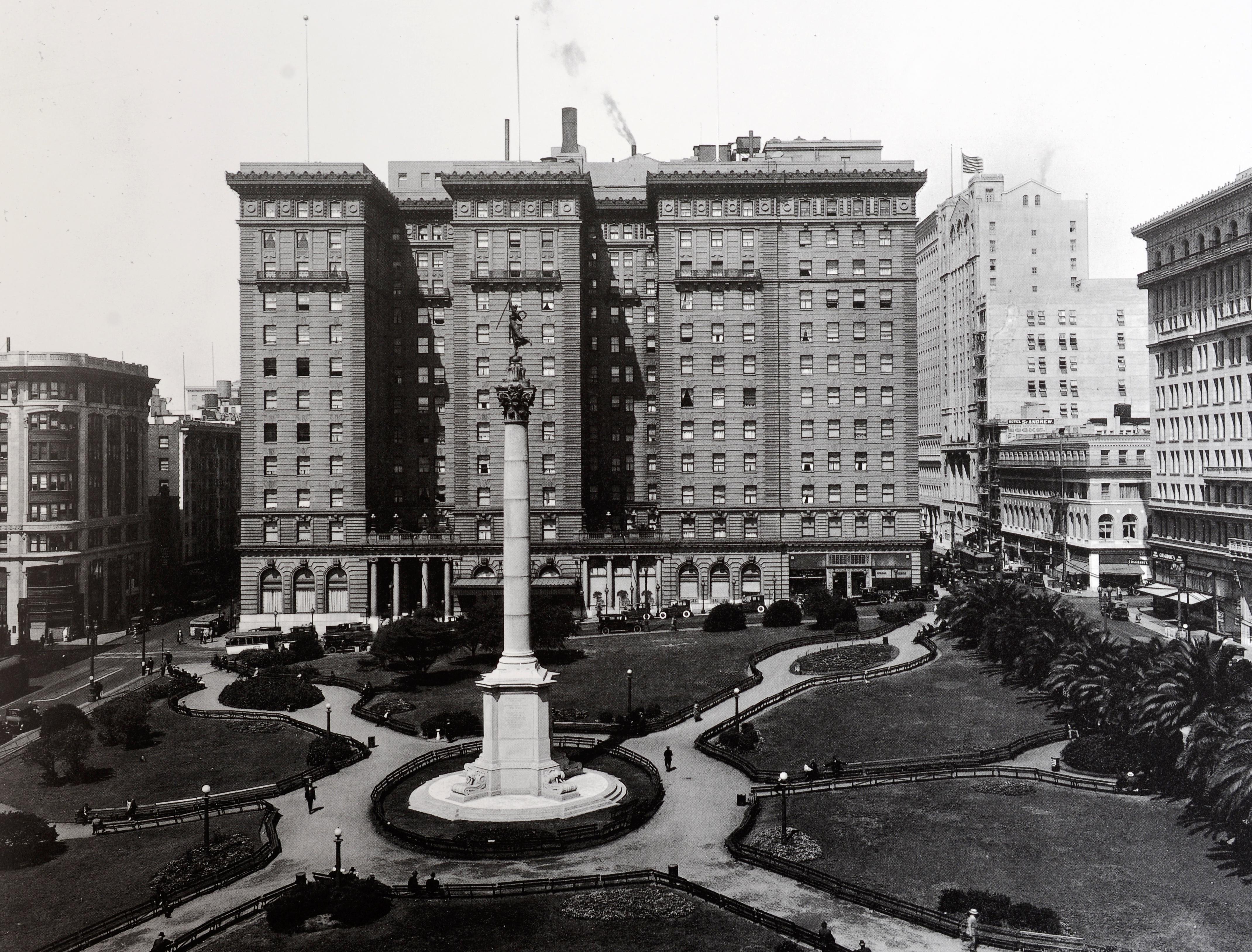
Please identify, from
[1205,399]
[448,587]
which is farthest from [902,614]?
[448,587]

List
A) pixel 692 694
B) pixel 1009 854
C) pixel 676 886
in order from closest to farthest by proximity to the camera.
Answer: pixel 676 886
pixel 1009 854
pixel 692 694

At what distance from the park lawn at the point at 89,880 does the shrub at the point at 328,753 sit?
5.51 m

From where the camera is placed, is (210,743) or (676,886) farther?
(210,743)

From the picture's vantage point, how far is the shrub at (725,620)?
74.7 metres

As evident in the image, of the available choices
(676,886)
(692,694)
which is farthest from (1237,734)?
(692,694)

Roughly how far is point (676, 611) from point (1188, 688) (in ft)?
154

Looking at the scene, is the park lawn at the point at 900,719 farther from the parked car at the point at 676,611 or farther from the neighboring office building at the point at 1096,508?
the neighboring office building at the point at 1096,508

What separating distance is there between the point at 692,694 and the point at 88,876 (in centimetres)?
3267

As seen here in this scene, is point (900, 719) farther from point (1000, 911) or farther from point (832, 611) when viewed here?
point (832, 611)

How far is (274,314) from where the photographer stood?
87.2 metres

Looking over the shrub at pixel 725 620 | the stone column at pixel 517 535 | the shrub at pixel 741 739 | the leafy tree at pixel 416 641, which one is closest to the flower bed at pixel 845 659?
the shrub at pixel 725 620

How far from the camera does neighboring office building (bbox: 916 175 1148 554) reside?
119m

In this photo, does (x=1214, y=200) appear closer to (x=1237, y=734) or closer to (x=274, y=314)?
(x=1237, y=734)

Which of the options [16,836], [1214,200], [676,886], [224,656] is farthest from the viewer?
[224,656]
